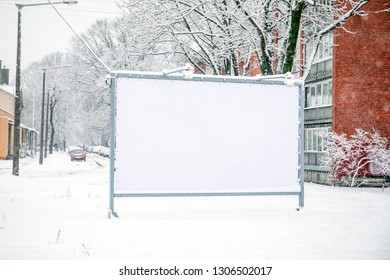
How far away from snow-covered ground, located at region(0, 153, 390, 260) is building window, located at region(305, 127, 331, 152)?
1314cm

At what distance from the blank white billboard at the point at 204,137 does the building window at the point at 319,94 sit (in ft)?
50.8

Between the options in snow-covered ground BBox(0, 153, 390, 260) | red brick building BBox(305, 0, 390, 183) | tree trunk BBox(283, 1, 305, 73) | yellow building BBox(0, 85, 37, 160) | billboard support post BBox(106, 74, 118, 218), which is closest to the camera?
snow-covered ground BBox(0, 153, 390, 260)

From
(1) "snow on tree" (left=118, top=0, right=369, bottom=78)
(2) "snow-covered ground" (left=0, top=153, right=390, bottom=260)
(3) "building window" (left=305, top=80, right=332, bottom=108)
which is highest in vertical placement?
(1) "snow on tree" (left=118, top=0, right=369, bottom=78)

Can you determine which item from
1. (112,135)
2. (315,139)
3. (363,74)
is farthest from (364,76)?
(112,135)

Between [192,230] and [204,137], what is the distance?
236 centimetres

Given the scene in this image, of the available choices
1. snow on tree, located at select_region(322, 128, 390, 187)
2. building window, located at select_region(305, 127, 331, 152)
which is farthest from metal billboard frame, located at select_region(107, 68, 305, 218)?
building window, located at select_region(305, 127, 331, 152)

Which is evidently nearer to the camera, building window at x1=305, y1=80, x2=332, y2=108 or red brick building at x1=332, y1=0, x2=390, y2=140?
red brick building at x1=332, y1=0, x2=390, y2=140

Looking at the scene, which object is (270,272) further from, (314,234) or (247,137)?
(247,137)

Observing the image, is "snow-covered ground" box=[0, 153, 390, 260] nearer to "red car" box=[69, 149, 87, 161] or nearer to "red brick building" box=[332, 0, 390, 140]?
"red brick building" box=[332, 0, 390, 140]

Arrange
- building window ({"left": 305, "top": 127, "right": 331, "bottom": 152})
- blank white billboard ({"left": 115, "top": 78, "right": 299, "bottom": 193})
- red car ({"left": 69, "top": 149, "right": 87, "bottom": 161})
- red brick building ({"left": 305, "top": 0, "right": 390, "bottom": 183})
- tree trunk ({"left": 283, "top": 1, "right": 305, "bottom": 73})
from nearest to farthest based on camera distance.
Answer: blank white billboard ({"left": 115, "top": 78, "right": 299, "bottom": 193}), tree trunk ({"left": 283, "top": 1, "right": 305, "bottom": 73}), red brick building ({"left": 305, "top": 0, "right": 390, "bottom": 183}), building window ({"left": 305, "top": 127, "right": 331, "bottom": 152}), red car ({"left": 69, "top": 149, "right": 87, "bottom": 161})

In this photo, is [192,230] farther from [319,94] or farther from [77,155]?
[77,155]

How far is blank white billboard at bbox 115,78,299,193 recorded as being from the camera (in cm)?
916

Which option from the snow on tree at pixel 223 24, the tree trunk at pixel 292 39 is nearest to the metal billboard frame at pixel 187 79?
the tree trunk at pixel 292 39

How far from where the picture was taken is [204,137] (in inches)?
377
